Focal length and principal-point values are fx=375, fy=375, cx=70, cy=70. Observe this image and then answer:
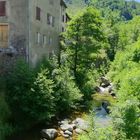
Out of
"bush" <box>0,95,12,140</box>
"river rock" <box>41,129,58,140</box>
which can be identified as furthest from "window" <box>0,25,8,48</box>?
"river rock" <box>41,129,58,140</box>

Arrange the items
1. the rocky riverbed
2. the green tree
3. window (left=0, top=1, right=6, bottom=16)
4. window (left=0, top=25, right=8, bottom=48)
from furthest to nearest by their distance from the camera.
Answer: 1. the green tree
2. window (left=0, top=25, right=8, bottom=48)
3. window (left=0, top=1, right=6, bottom=16)
4. the rocky riverbed

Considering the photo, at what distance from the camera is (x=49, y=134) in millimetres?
32750

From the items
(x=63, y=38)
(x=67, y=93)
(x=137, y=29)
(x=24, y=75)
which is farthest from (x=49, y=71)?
(x=137, y=29)

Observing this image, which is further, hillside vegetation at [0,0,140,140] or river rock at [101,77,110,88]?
river rock at [101,77,110,88]

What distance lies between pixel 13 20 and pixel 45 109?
42.3 ft

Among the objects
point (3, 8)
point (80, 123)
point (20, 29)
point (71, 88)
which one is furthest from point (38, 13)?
point (80, 123)

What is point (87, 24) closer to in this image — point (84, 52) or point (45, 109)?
point (84, 52)

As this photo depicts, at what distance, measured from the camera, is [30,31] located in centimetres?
4297

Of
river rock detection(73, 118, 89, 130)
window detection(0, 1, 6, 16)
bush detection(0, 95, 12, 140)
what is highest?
window detection(0, 1, 6, 16)

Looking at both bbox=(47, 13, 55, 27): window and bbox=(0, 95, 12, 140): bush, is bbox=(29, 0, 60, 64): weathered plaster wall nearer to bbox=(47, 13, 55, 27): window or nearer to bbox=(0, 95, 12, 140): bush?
bbox=(47, 13, 55, 27): window

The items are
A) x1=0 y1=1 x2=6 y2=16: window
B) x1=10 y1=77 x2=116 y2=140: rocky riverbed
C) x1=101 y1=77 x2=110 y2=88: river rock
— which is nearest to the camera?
x1=10 y1=77 x2=116 y2=140: rocky riverbed

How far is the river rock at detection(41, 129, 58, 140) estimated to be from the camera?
107 feet

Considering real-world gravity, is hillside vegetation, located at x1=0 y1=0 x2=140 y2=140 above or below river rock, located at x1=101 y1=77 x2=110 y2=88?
above

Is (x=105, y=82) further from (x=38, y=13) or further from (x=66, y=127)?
(x=66, y=127)
